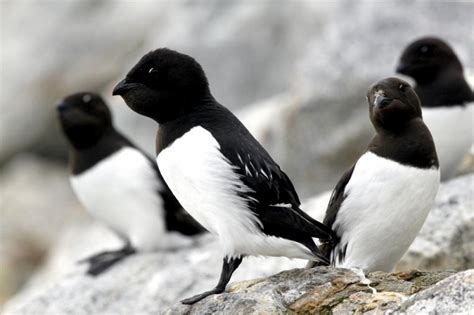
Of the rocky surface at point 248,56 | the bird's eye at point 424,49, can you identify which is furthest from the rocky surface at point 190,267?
the rocky surface at point 248,56

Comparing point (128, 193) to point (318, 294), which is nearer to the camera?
point (318, 294)

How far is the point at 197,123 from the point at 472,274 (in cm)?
215

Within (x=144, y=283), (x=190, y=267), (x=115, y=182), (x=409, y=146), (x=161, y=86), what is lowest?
(x=144, y=283)

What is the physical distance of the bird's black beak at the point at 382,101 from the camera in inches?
274

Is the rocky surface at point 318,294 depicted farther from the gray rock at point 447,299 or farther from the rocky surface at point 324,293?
the gray rock at point 447,299

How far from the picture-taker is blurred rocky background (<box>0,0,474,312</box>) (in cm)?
1345

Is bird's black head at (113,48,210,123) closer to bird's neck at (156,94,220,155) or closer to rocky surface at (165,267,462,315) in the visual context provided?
bird's neck at (156,94,220,155)

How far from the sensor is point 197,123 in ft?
21.6

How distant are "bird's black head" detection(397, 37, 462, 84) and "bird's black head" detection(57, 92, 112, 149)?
10.4 feet

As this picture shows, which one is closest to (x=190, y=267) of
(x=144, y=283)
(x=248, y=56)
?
(x=144, y=283)

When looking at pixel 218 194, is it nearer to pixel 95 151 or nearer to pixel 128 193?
pixel 128 193

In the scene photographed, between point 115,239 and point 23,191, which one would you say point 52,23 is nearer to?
point 23,191

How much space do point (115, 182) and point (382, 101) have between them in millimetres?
4207

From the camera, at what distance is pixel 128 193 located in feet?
34.6
